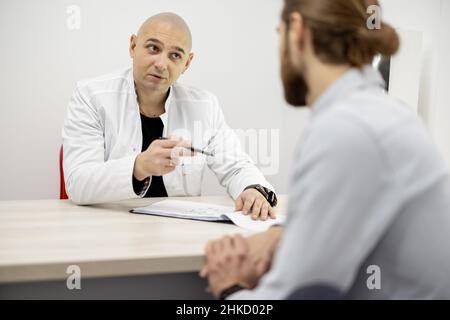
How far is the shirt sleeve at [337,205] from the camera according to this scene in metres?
0.64

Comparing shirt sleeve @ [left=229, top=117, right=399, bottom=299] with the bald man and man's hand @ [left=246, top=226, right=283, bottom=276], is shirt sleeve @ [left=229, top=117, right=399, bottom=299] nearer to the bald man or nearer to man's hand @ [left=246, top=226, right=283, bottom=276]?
man's hand @ [left=246, top=226, right=283, bottom=276]

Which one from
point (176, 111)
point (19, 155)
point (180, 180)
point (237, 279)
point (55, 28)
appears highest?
point (55, 28)

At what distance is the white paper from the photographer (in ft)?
4.42

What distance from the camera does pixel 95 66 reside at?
8.29 ft

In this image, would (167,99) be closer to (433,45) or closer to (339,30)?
(339,30)

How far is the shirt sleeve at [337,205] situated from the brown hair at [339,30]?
216 mm

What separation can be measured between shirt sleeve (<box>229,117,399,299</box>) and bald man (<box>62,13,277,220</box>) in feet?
2.77

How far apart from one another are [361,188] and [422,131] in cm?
18

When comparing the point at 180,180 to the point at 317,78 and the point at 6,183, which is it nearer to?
the point at 6,183

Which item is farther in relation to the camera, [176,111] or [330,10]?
[176,111]

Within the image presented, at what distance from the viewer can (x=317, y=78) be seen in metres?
0.85

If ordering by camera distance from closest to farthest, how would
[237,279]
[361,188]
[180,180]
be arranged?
1. [361,188]
2. [237,279]
3. [180,180]

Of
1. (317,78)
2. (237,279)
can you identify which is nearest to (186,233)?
(237,279)

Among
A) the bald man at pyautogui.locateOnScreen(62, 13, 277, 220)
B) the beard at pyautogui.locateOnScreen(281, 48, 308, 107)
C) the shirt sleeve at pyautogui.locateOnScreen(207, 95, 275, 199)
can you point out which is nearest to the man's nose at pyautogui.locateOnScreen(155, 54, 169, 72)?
the bald man at pyautogui.locateOnScreen(62, 13, 277, 220)
